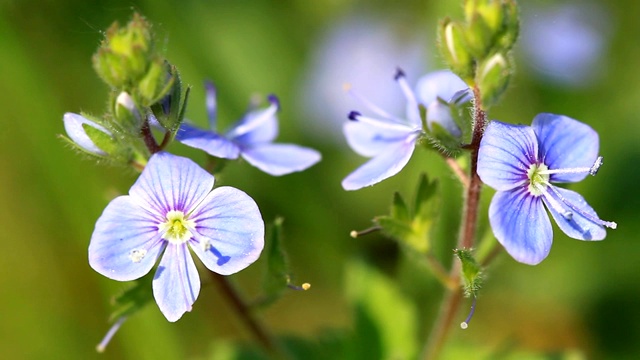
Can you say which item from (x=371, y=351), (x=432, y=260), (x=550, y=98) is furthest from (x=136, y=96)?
(x=550, y=98)

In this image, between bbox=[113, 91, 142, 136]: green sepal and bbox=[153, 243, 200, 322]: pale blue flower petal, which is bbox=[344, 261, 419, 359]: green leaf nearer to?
bbox=[153, 243, 200, 322]: pale blue flower petal

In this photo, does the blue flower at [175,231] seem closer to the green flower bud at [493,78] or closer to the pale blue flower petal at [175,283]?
the pale blue flower petal at [175,283]

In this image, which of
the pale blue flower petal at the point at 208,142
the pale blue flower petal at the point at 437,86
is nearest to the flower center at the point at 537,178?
the pale blue flower petal at the point at 437,86

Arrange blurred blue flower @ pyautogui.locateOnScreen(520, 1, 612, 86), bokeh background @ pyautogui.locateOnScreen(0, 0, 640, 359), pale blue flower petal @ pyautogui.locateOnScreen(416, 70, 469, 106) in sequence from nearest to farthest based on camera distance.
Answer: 1. pale blue flower petal @ pyautogui.locateOnScreen(416, 70, 469, 106)
2. bokeh background @ pyautogui.locateOnScreen(0, 0, 640, 359)
3. blurred blue flower @ pyautogui.locateOnScreen(520, 1, 612, 86)

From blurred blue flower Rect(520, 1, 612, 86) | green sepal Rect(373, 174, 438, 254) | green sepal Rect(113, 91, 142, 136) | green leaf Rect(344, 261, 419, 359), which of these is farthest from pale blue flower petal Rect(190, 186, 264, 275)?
blurred blue flower Rect(520, 1, 612, 86)

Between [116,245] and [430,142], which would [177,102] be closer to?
[116,245]

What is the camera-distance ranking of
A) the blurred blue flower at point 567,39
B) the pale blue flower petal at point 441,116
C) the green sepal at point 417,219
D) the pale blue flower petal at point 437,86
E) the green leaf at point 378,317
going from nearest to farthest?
the pale blue flower petal at point 441,116 → the green sepal at point 417,219 → the pale blue flower petal at point 437,86 → the green leaf at point 378,317 → the blurred blue flower at point 567,39
